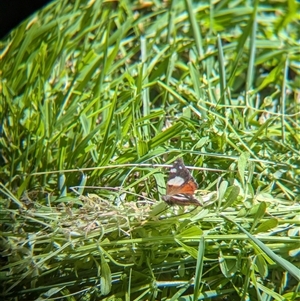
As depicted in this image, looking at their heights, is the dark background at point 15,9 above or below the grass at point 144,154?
above

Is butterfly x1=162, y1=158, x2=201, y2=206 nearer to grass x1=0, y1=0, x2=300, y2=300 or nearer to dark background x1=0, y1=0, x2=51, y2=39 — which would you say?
grass x1=0, y1=0, x2=300, y2=300

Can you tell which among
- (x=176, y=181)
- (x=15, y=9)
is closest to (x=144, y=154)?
(x=176, y=181)

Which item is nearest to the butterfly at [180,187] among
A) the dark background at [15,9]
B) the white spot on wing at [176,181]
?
the white spot on wing at [176,181]

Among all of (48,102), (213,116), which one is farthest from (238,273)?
(48,102)

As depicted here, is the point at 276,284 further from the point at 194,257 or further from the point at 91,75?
the point at 91,75

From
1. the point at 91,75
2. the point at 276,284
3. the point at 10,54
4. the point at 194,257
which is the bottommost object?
the point at 276,284

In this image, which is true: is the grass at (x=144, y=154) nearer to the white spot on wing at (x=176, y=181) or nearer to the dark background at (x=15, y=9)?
the white spot on wing at (x=176, y=181)
